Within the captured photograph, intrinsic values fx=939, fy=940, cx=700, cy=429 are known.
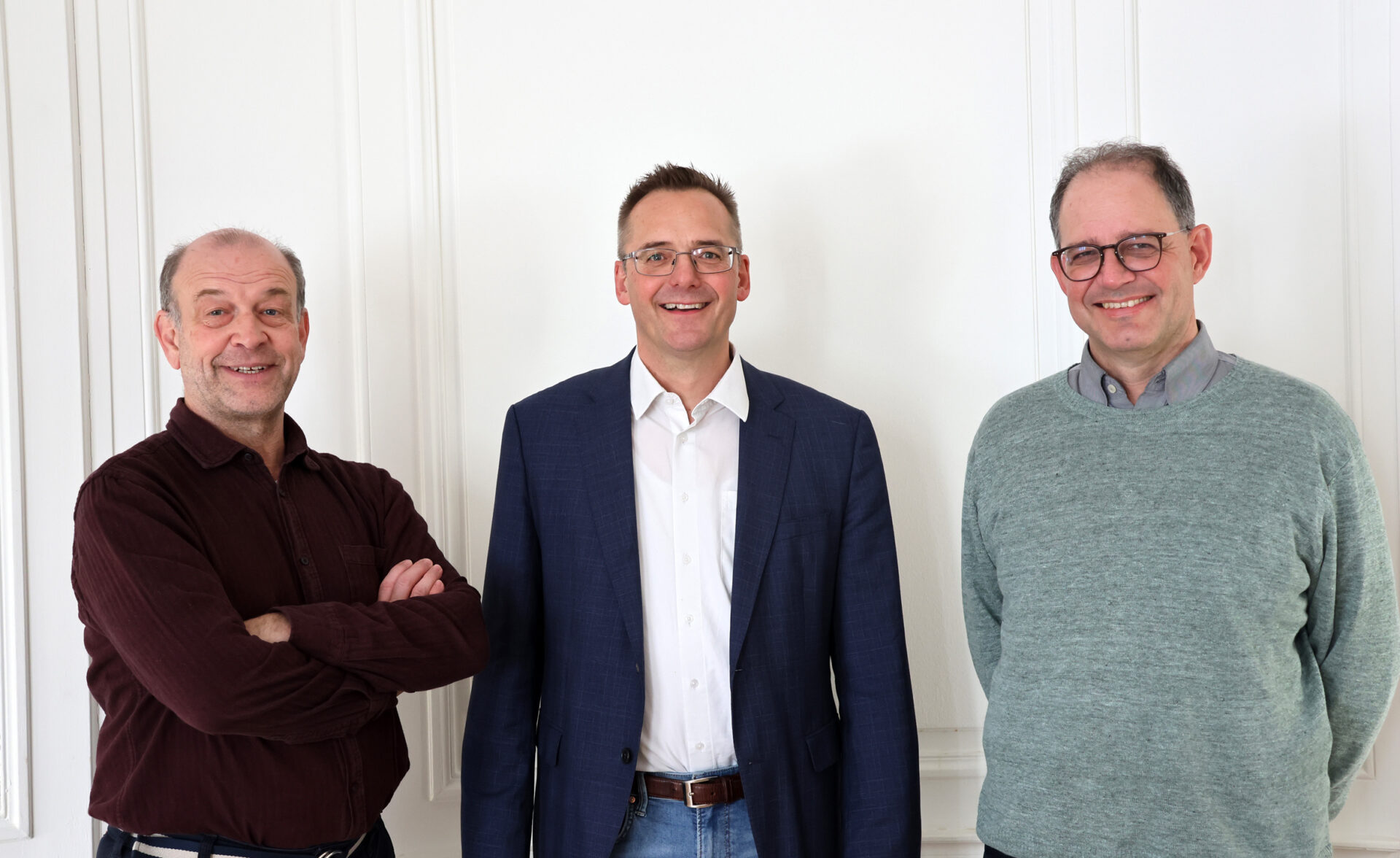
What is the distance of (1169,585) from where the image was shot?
5.30 ft

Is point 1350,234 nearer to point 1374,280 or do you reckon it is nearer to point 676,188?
point 1374,280

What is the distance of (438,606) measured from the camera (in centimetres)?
168

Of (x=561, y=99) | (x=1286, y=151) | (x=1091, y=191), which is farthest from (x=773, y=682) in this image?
(x=1286, y=151)

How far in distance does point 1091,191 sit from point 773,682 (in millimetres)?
1098

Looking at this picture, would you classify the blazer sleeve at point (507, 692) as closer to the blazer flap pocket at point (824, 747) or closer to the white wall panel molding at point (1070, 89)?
the blazer flap pocket at point (824, 747)

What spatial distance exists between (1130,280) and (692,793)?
1.23 metres

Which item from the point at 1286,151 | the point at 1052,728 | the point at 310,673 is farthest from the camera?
the point at 1286,151

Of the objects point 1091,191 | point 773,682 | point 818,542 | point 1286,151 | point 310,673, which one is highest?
point 1286,151

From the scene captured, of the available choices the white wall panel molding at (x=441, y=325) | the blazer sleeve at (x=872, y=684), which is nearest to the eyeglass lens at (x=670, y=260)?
the blazer sleeve at (x=872, y=684)

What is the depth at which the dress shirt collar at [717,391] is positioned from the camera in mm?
1855

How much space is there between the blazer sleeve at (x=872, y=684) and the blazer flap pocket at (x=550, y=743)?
1.82ft

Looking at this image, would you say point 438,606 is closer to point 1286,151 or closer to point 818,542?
point 818,542

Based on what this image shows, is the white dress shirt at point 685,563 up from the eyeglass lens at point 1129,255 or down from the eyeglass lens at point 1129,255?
down

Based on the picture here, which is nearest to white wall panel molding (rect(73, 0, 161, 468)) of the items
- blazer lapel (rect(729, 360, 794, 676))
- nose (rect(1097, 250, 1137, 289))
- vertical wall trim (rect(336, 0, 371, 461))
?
vertical wall trim (rect(336, 0, 371, 461))
